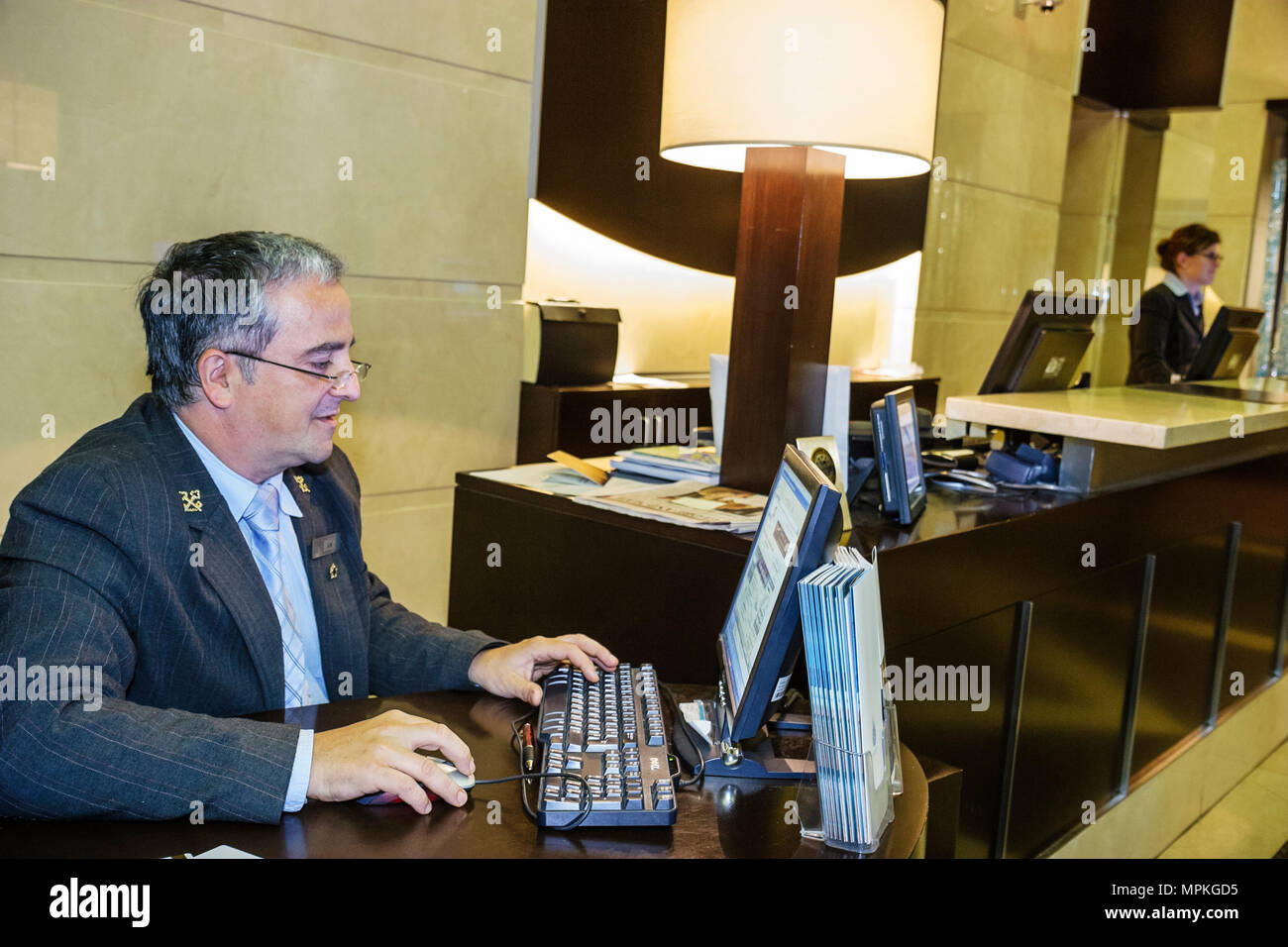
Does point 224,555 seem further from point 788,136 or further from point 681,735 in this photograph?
point 788,136

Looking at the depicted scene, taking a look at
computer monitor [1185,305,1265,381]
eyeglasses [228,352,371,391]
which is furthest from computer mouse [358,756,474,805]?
computer monitor [1185,305,1265,381]

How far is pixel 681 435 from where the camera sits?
4176mm

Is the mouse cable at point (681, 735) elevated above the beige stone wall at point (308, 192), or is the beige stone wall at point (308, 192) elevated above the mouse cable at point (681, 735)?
the beige stone wall at point (308, 192)

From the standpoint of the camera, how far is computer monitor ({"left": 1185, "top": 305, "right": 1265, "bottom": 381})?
4426 mm

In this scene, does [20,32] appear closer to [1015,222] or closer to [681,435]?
[681,435]

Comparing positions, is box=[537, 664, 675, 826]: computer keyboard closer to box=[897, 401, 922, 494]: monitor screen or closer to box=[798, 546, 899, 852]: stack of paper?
box=[798, 546, 899, 852]: stack of paper

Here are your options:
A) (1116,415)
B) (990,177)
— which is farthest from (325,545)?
(990,177)

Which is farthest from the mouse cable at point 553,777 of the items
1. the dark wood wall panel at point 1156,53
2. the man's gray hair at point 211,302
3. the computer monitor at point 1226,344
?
the dark wood wall panel at point 1156,53

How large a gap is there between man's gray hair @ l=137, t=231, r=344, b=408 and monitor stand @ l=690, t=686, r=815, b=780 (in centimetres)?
79

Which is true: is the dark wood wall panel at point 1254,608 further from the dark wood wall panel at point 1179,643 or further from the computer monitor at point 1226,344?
the computer monitor at point 1226,344

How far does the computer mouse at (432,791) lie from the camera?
124 centimetres

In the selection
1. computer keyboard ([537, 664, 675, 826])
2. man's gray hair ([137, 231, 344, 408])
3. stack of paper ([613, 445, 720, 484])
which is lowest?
computer keyboard ([537, 664, 675, 826])

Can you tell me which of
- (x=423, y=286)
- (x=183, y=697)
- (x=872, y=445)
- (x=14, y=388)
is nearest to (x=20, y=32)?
(x=14, y=388)

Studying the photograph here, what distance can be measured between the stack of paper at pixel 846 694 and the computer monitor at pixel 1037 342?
85.9 inches
